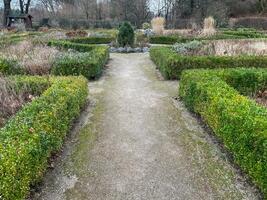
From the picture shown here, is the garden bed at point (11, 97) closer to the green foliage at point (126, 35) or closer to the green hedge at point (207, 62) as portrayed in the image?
the green hedge at point (207, 62)

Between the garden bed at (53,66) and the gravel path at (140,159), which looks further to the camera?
the garden bed at (53,66)

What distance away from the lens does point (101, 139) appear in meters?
6.35

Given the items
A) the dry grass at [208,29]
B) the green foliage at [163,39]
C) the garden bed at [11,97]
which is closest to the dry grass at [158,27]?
the green foliage at [163,39]

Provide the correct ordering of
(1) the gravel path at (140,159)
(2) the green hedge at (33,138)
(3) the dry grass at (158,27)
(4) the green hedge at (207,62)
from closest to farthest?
1. (2) the green hedge at (33,138)
2. (1) the gravel path at (140,159)
3. (4) the green hedge at (207,62)
4. (3) the dry grass at (158,27)

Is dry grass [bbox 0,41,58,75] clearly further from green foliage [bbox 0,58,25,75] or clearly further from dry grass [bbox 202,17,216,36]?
dry grass [bbox 202,17,216,36]

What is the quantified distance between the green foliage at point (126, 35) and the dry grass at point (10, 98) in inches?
440

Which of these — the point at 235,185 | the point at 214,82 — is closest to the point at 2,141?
the point at 235,185

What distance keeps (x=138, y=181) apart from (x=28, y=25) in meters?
33.3

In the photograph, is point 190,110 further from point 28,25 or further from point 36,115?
point 28,25

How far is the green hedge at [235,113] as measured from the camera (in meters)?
4.36

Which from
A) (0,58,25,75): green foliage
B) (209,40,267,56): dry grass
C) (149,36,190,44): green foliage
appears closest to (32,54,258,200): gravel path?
(0,58,25,75): green foliage

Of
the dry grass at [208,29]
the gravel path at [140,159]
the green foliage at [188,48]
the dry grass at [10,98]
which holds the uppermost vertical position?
the dry grass at [208,29]

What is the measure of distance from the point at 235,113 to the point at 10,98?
14.7 ft

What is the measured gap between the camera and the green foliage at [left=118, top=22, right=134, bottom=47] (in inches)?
722
